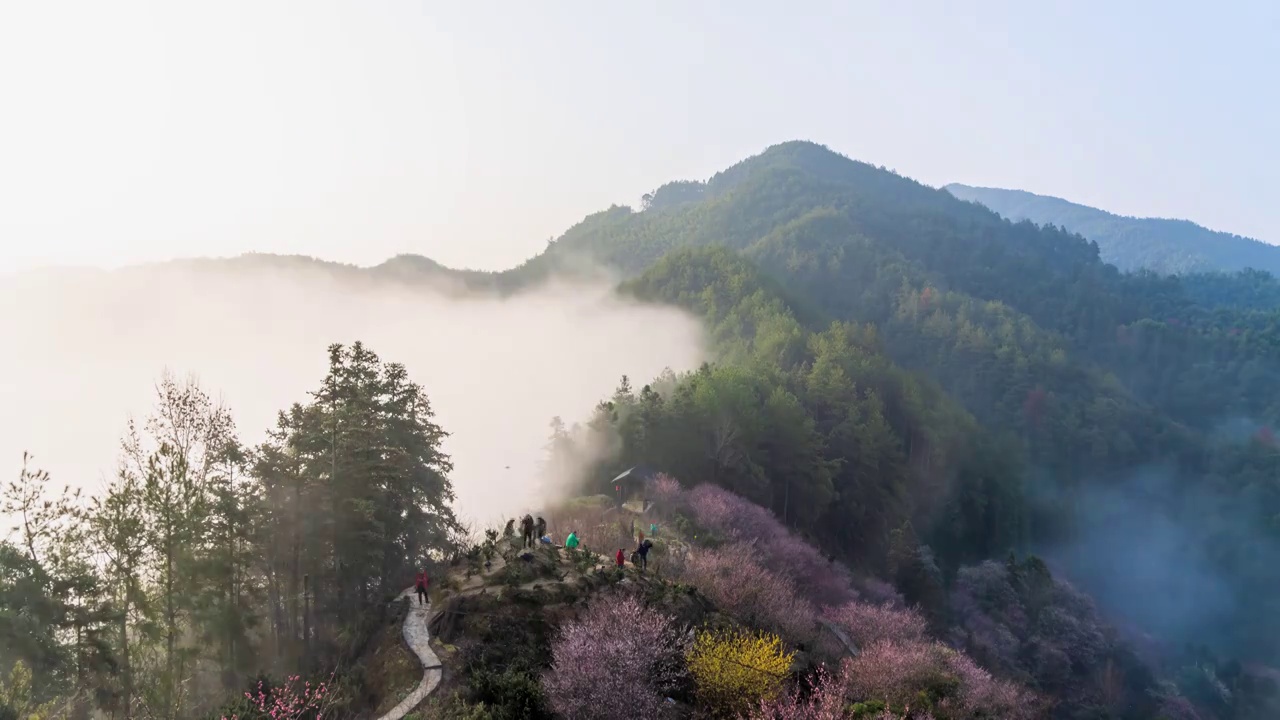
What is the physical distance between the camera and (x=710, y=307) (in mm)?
114688

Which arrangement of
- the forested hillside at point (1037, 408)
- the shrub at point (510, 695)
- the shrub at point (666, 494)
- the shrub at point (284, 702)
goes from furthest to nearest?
the forested hillside at point (1037, 408)
the shrub at point (666, 494)
the shrub at point (510, 695)
the shrub at point (284, 702)

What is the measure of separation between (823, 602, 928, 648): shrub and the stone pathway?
21907mm

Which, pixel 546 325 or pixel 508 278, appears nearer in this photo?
pixel 546 325

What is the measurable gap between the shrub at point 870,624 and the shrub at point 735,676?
60.9 ft

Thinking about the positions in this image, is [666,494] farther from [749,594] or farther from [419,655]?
[419,655]

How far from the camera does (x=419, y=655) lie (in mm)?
24516

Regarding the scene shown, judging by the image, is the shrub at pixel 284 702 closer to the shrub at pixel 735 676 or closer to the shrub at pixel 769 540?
the shrub at pixel 735 676

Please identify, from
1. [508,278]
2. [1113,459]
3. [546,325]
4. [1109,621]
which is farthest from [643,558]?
[508,278]

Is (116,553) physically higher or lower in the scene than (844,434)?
higher

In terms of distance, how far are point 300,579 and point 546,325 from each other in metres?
128

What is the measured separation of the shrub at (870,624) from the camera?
39.9 meters

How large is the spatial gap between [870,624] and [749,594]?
12.1m

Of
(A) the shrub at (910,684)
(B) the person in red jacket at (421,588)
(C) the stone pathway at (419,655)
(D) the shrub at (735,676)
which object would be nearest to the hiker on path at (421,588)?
(B) the person in red jacket at (421,588)

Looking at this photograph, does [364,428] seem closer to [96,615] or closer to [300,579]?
[300,579]
